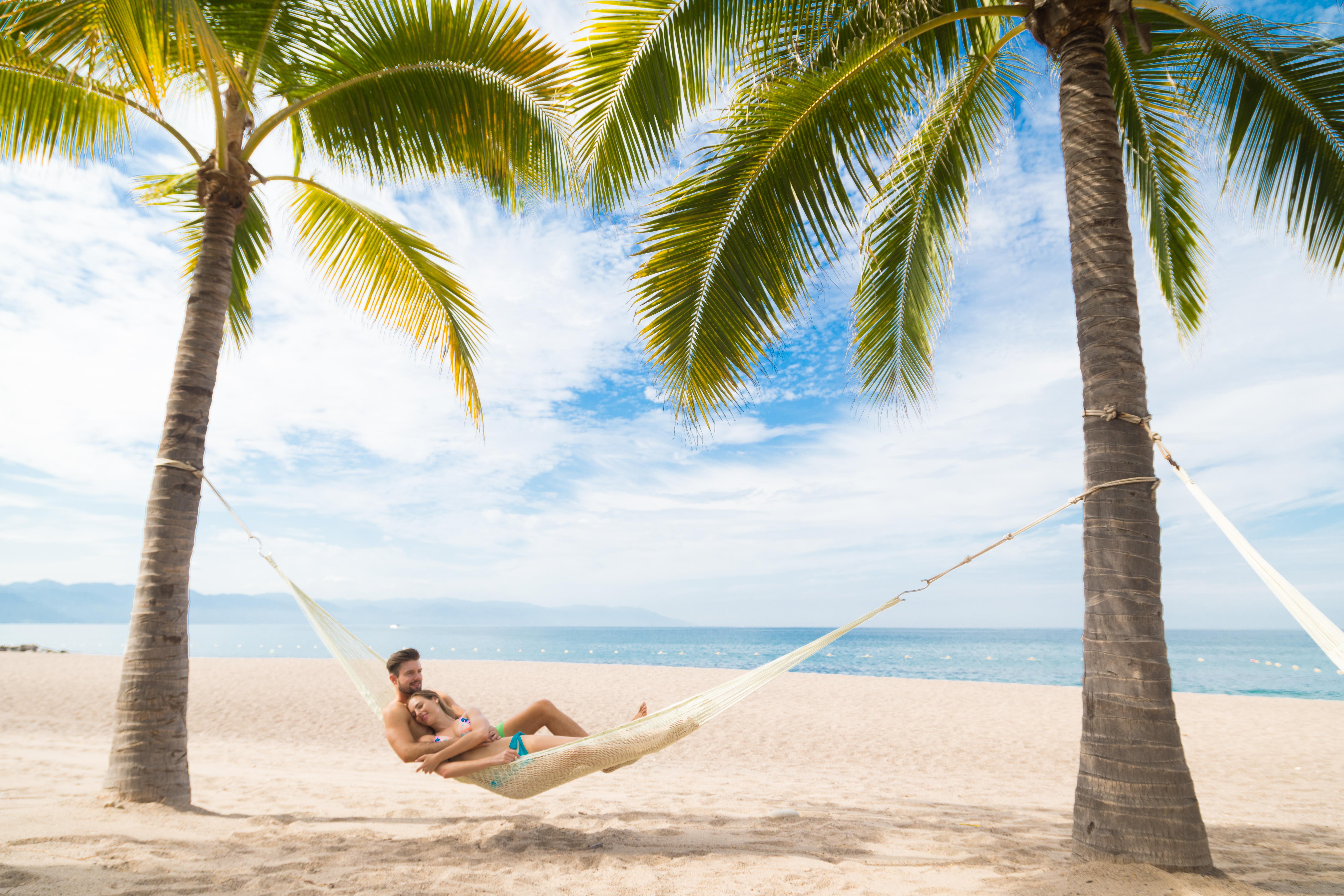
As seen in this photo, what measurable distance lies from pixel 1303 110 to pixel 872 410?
84.1 inches

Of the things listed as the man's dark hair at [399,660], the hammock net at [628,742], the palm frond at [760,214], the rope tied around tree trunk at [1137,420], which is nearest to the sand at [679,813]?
the hammock net at [628,742]

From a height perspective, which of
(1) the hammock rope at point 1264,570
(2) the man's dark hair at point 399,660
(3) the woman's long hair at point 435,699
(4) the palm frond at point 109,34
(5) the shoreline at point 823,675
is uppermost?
(4) the palm frond at point 109,34

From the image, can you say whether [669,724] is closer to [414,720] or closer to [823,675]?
[414,720]

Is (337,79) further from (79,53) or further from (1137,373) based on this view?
(1137,373)

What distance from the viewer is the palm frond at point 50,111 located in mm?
3084

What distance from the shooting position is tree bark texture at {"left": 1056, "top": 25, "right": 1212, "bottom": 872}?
2047 millimetres

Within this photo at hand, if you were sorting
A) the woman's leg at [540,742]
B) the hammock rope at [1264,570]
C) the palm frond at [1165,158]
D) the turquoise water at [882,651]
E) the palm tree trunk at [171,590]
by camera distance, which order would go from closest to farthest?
1. the hammock rope at [1264,570]
2. the woman's leg at [540,742]
3. the palm tree trunk at [171,590]
4. the palm frond at [1165,158]
5. the turquoise water at [882,651]

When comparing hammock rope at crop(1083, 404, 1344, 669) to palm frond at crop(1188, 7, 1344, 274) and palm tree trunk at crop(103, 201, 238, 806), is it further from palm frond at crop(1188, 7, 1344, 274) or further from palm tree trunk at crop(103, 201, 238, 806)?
palm tree trunk at crop(103, 201, 238, 806)

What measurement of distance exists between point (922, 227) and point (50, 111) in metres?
4.10

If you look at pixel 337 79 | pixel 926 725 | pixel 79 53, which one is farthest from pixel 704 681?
pixel 79 53

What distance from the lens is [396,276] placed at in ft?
13.4

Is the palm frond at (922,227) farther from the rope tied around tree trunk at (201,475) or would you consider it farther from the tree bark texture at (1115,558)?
the rope tied around tree trunk at (201,475)

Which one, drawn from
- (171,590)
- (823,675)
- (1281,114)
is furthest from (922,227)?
(823,675)

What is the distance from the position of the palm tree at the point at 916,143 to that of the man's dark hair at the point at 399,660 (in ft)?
5.04
